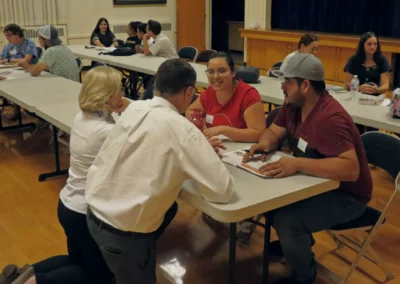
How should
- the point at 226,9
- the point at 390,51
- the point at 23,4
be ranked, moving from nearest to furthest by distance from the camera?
the point at 390,51 → the point at 23,4 → the point at 226,9

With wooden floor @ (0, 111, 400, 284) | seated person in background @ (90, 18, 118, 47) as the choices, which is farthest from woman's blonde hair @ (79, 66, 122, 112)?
seated person in background @ (90, 18, 118, 47)

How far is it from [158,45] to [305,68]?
14.4 ft

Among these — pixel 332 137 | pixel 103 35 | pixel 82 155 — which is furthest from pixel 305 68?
pixel 103 35

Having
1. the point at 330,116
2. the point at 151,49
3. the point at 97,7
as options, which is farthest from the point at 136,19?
the point at 330,116

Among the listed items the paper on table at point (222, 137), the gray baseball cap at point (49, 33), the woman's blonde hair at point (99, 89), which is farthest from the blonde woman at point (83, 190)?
the gray baseball cap at point (49, 33)

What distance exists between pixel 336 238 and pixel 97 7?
8384mm

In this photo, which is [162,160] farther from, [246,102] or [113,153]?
[246,102]

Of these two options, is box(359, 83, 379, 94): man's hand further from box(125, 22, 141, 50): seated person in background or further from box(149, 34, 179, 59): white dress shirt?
box(125, 22, 141, 50): seated person in background

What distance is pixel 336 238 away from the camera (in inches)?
109

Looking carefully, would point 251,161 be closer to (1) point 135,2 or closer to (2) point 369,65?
(2) point 369,65

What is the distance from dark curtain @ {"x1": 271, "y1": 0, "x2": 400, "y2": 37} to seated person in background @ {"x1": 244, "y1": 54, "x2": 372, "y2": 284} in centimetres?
644

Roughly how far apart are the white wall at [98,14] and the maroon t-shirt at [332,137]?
8.13m

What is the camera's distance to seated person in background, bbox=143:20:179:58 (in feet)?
20.9

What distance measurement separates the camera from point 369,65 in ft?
14.9
